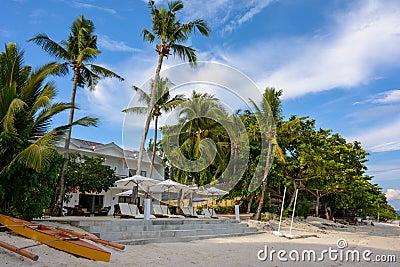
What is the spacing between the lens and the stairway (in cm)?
1027

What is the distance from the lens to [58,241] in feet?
22.5

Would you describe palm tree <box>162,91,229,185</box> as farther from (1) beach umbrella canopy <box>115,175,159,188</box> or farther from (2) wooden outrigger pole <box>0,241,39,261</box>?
(2) wooden outrigger pole <box>0,241,39,261</box>

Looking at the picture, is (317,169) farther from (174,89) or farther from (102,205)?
(102,205)

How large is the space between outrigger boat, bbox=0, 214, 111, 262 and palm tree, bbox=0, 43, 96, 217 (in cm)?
132

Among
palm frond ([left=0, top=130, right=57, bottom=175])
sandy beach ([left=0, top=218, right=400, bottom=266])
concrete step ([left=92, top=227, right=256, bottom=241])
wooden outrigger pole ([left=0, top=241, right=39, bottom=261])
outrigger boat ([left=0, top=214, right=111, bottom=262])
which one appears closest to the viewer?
wooden outrigger pole ([left=0, top=241, right=39, bottom=261])

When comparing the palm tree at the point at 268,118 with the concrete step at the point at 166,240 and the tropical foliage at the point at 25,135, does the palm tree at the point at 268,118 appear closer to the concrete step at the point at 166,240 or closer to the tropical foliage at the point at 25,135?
the concrete step at the point at 166,240

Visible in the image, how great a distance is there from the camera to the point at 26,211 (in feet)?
30.3

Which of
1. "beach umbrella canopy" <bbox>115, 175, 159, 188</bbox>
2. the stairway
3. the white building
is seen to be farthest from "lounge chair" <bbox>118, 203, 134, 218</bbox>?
the white building

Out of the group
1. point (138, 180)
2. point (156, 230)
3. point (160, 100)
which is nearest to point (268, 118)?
point (160, 100)

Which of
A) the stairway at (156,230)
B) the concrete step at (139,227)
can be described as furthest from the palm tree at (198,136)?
the concrete step at (139,227)

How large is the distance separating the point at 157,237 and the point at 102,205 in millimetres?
17761

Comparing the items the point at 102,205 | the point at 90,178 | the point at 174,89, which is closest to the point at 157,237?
the point at 90,178

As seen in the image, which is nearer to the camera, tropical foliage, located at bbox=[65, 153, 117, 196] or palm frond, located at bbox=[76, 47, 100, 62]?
palm frond, located at bbox=[76, 47, 100, 62]

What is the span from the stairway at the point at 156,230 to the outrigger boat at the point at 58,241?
2678 mm
